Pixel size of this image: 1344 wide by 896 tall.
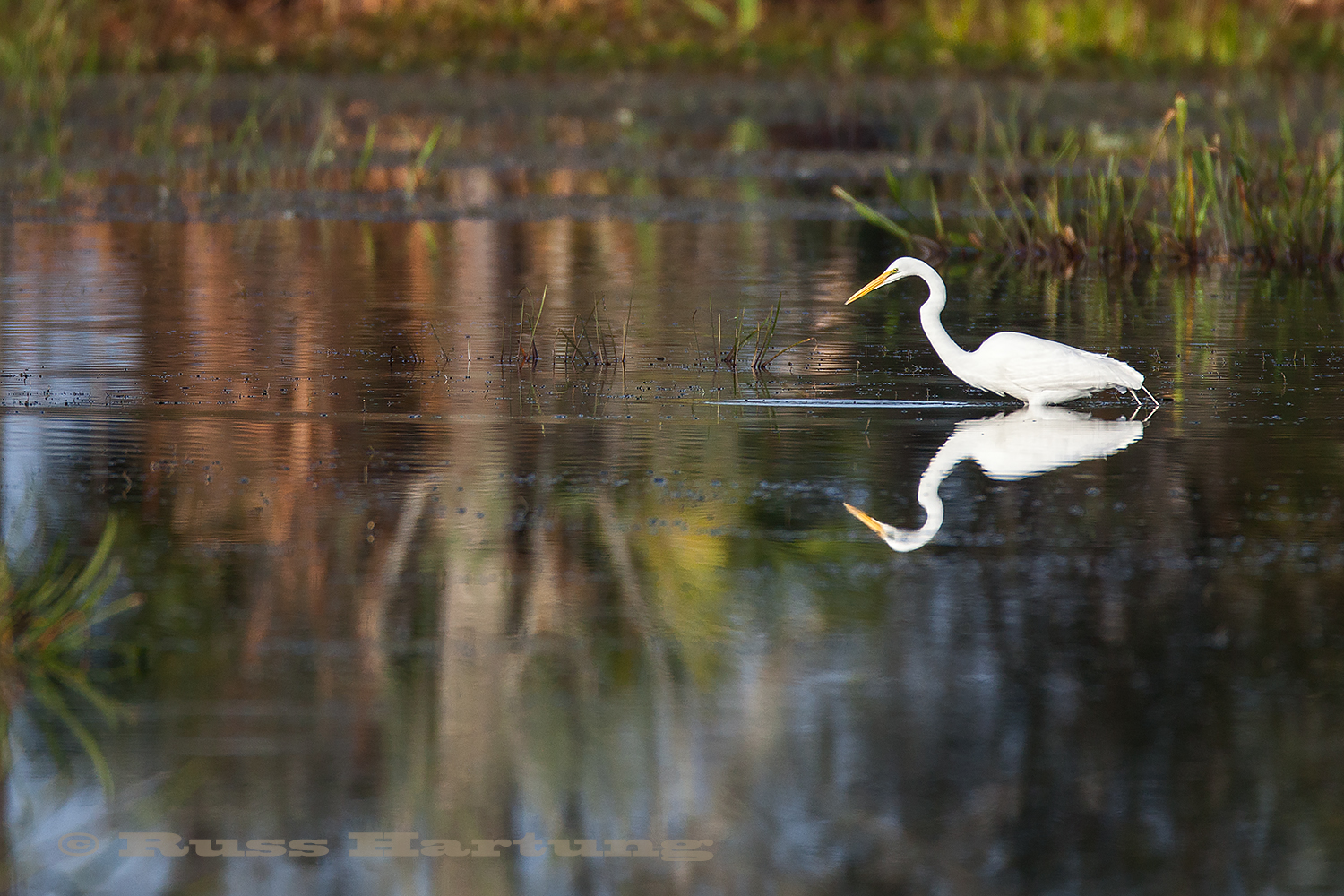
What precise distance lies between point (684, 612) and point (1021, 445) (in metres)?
2.86

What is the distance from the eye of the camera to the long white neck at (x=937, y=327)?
926 centimetres

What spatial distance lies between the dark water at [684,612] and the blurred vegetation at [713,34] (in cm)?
1653

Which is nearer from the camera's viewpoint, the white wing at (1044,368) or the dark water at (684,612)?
the dark water at (684,612)

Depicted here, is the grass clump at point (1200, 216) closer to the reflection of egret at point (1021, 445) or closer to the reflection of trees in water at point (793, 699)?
the reflection of egret at point (1021, 445)

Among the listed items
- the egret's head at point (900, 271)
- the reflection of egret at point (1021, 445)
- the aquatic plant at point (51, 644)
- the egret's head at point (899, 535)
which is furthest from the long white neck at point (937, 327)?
the aquatic plant at point (51, 644)

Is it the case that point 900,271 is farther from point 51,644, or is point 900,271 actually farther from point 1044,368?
point 51,644

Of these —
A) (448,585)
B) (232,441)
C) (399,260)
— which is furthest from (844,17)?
(448,585)

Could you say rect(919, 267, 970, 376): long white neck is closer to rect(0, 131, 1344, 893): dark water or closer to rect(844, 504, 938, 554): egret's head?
rect(0, 131, 1344, 893): dark water

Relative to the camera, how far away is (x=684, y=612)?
234 inches

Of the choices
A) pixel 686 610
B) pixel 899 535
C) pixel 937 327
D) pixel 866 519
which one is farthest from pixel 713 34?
pixel 686 610

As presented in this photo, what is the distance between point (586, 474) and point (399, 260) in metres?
7.39

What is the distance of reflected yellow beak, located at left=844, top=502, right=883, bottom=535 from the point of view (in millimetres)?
6941

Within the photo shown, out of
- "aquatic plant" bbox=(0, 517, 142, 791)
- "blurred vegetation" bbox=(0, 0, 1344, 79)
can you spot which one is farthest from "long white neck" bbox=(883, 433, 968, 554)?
"blurred vegetation" bbox=(0, 0, 1344, 79)

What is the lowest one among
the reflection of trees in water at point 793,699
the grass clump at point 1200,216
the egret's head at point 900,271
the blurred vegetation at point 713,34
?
the reflection of trees in water at point 793,699
